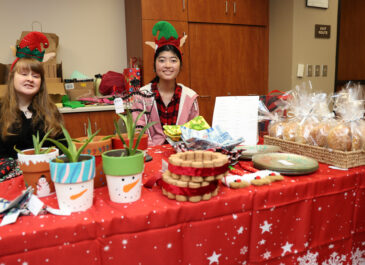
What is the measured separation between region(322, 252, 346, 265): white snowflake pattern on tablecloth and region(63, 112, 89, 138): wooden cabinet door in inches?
93.4

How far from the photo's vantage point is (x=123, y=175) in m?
0.77

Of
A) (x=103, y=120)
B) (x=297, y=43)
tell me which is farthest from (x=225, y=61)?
(x=103, y=120)

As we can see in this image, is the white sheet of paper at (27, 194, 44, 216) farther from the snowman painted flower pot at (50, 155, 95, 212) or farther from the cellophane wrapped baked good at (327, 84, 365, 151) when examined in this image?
the cellophane wrapped baked good at (327, 84, 365, 151)

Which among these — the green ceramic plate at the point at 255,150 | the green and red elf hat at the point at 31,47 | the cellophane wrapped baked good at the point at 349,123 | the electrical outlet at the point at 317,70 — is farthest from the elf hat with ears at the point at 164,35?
the electrical outlet at the point at 317,70

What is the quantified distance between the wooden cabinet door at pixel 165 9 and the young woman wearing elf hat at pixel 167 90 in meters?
1.17

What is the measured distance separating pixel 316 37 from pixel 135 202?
11.6 feet

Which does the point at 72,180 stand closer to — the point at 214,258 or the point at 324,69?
the point at 214,258

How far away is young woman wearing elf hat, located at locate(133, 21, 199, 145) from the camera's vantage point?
1932 mm

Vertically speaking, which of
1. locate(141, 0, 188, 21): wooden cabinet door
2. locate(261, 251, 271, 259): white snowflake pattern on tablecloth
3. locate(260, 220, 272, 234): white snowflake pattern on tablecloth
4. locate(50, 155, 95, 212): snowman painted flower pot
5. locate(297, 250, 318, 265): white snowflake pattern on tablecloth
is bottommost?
locate(297, 250, 318, 265): white snowflake pattern on tablecloth

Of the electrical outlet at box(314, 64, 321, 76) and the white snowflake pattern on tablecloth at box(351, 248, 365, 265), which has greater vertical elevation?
the electrical outlet at box(314, 64, 321, 76)

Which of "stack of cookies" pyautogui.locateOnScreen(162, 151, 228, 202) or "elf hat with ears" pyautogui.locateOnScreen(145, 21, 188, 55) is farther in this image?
"elf hat with ears" pyautogui.locateOnScreen(145, 21, 188, 55)

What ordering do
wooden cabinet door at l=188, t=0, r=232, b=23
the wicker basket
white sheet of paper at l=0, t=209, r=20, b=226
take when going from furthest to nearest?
wooden cabinet door at l=188, t=0, r=232, b=23
the wicker basket
white sheet of paper at l=0, t=209, r=20, b=226

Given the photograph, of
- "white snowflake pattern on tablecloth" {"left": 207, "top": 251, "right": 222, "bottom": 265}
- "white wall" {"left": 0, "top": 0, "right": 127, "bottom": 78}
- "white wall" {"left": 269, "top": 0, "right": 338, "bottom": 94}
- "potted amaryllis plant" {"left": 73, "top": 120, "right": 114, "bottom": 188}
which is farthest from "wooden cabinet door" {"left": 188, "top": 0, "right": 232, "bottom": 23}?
"white snowflake pattern on tablecloth" {"left": 207, "top": 251, "right": 222, "bottom": 265}

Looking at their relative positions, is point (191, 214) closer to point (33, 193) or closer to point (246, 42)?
point (33, 193)
